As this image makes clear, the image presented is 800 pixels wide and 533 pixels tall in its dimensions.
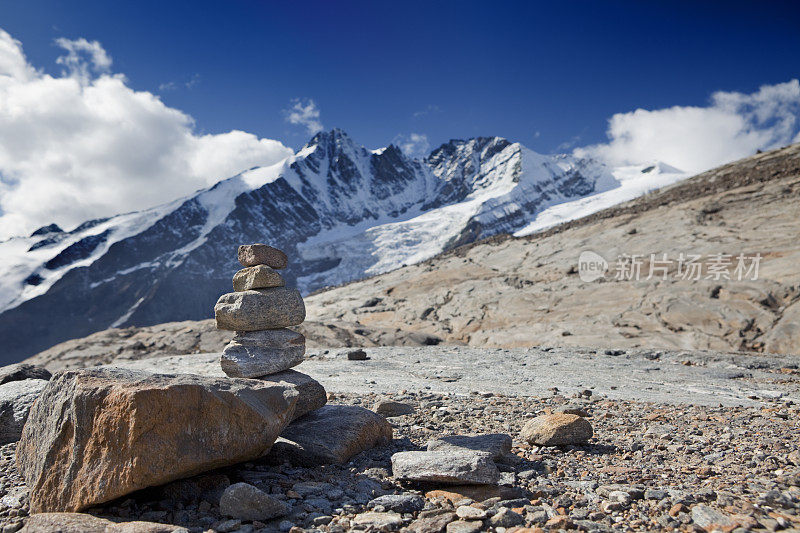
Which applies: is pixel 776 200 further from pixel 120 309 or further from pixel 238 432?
pixel 120 309

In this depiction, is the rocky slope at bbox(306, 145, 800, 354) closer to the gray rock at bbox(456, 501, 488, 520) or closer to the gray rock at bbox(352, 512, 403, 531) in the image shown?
the gray rock at bbox(456, 501, 488, 520)

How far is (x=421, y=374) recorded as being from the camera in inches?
588

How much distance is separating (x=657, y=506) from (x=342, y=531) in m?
3.07

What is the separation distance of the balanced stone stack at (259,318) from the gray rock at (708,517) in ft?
22.6

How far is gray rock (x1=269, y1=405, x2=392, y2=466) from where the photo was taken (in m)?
6.23

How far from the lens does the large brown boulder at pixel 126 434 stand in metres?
4.54

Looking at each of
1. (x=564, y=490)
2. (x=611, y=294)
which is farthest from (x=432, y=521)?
(x=611, y=294)

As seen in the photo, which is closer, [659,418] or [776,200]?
[659,418]

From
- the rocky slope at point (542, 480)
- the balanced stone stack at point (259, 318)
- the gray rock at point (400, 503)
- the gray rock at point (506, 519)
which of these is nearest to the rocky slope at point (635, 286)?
the rocky slope at point (542, 480)

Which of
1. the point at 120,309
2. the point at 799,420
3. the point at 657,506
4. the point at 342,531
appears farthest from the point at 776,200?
the point at 120,309

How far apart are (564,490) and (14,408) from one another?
864 centimetres

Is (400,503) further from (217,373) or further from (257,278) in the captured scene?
(217,373)

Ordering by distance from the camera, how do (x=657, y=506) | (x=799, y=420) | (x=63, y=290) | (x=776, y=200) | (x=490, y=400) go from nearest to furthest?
1. (x=657, y=506)
2. (x=799, y=420)
3. (x=490, y=400)
4. (x=776, y=200)
5. (x=63, y=290)

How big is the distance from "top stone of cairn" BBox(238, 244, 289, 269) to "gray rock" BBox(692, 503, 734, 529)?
7381 mm
